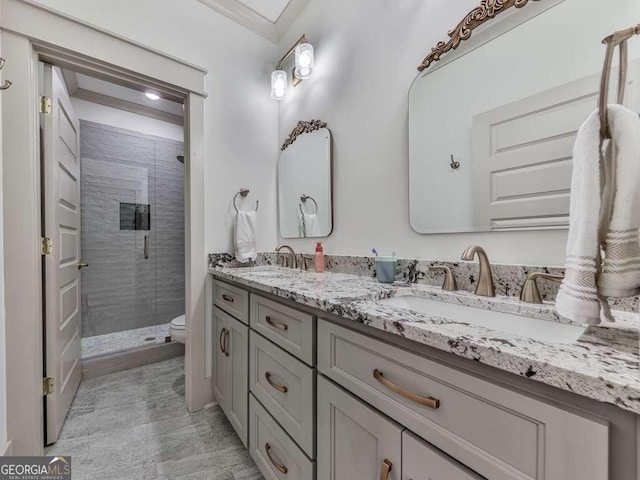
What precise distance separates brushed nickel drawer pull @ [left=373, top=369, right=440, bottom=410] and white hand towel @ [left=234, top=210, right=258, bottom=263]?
4.49 feet

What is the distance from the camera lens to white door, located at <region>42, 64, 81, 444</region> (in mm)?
1384

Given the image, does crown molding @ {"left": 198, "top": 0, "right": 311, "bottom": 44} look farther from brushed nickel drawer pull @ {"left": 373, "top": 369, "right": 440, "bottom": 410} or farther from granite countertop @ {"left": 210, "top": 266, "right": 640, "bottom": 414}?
brushed nickel drawer pull @ {"left": 373, "top": 369, "right": 440, "bottom": 410}

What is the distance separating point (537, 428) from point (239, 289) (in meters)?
1.19

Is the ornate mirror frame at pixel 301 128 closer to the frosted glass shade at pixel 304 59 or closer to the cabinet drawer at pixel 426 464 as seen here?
the frosted glass shade at pixel 304 59

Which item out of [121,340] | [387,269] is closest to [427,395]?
[387,269]

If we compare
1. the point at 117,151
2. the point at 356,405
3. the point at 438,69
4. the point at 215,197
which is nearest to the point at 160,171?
the point at 117,151

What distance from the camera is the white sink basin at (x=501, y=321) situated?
66 cm

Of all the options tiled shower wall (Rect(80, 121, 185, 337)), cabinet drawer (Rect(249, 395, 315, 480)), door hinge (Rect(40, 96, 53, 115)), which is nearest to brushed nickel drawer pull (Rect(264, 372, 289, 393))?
cabinet drawer (Rect(249, 395, 315, 480))

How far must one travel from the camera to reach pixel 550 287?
80 centimetres

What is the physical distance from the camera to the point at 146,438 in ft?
4.70

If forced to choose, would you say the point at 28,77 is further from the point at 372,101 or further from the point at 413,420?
the point at 413,420

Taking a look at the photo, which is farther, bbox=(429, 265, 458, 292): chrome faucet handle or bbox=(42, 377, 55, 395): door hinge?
bbox=(42, 377, 55, 395): door hinge

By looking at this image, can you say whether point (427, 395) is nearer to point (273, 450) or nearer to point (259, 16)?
Result: point (273, 450)

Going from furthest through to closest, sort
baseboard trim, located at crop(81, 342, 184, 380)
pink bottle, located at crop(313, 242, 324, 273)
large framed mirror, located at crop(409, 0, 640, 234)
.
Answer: baseboard trim, located at crop(81, 342, 184, 380)
pink bottle, located at crop(313, 242, 324, 273)
large framed mirror, located at crop(409, 0, 640, 234)
